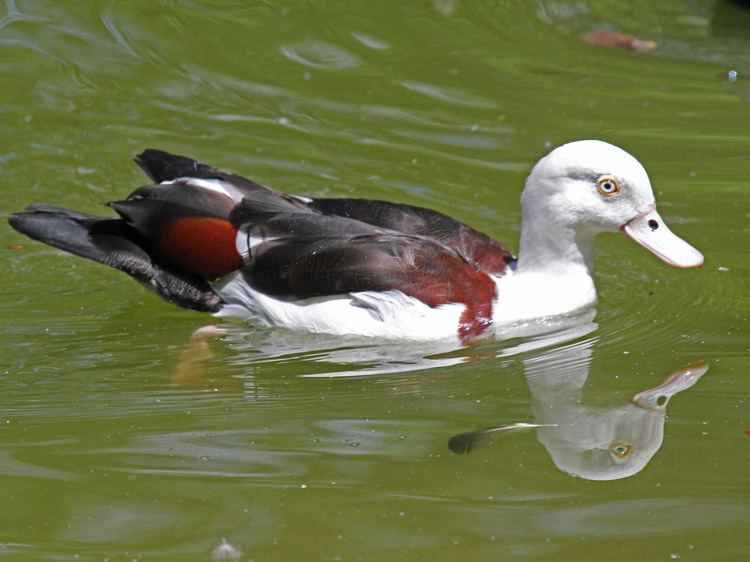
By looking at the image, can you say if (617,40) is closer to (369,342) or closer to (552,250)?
(552,250)

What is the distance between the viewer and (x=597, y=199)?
23.3 feet

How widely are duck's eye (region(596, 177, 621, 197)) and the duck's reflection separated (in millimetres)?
812

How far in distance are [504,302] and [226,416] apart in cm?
181

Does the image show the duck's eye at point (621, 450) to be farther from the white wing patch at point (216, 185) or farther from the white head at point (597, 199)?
the white wing patch at point (216, 185)

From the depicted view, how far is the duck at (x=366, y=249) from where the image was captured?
7031mm

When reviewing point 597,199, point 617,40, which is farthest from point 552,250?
point 617,40

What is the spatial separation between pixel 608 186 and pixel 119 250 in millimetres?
2690

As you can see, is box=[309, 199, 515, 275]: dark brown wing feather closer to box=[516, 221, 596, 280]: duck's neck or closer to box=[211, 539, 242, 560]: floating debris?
box=[516, 221, 596, 280]: duck's neck

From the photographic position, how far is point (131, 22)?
446 inches

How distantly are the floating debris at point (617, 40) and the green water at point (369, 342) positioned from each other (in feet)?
0.42

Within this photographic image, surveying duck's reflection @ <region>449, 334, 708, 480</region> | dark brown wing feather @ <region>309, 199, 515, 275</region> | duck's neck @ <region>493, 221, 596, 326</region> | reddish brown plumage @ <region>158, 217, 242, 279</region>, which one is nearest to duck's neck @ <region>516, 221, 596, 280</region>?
duck's neck @ <region>493, 221, 596, 326</region>

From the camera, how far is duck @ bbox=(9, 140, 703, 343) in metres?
7.03

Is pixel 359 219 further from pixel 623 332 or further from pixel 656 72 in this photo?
pixel 656 72

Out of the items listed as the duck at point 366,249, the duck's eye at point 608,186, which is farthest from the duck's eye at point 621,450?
the duck's eye at point 608,186
